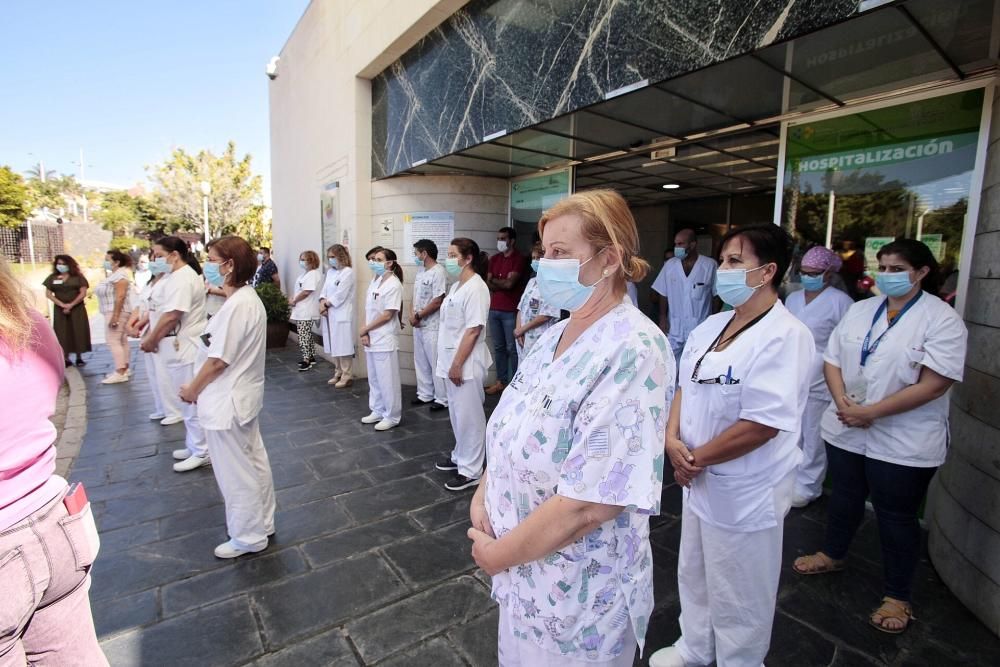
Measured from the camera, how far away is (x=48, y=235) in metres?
23.8

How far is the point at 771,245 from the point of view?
2.08 metres

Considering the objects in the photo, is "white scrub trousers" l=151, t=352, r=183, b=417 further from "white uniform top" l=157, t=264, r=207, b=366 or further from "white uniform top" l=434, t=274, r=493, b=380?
"white uniform top" l=434, t=274, r=493, b=380

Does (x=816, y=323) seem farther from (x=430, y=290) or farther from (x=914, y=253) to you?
(x=430, y=290)

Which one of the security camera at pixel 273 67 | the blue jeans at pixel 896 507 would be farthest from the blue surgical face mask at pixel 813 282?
the security camera at pixel 273 67

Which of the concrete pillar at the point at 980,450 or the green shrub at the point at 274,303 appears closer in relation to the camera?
the concrete pillar at the point at 980,450

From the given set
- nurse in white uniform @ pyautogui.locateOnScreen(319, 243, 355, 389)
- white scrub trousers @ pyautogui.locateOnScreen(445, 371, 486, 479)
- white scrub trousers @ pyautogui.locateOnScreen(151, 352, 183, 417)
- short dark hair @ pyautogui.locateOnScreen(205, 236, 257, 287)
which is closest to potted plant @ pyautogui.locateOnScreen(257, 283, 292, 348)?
nurse in white uniform @ pyautogui.locateOnScreen(319, 243, 355, 389)

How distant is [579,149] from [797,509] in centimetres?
380

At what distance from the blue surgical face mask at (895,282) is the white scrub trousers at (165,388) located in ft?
18.3

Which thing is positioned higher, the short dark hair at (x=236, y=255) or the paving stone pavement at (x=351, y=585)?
the short dark hair at (x=236, y=255)

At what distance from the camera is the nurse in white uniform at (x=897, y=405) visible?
7.74 feet

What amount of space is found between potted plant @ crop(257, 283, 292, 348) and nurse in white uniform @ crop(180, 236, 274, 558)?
6764 millimetres

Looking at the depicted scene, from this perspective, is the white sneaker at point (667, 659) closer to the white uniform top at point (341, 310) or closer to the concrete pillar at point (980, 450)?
the concrete pillar at point (980, 450)

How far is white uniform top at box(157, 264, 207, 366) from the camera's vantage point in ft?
13.9

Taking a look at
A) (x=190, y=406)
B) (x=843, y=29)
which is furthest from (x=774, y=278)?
(x=190, y=406)
